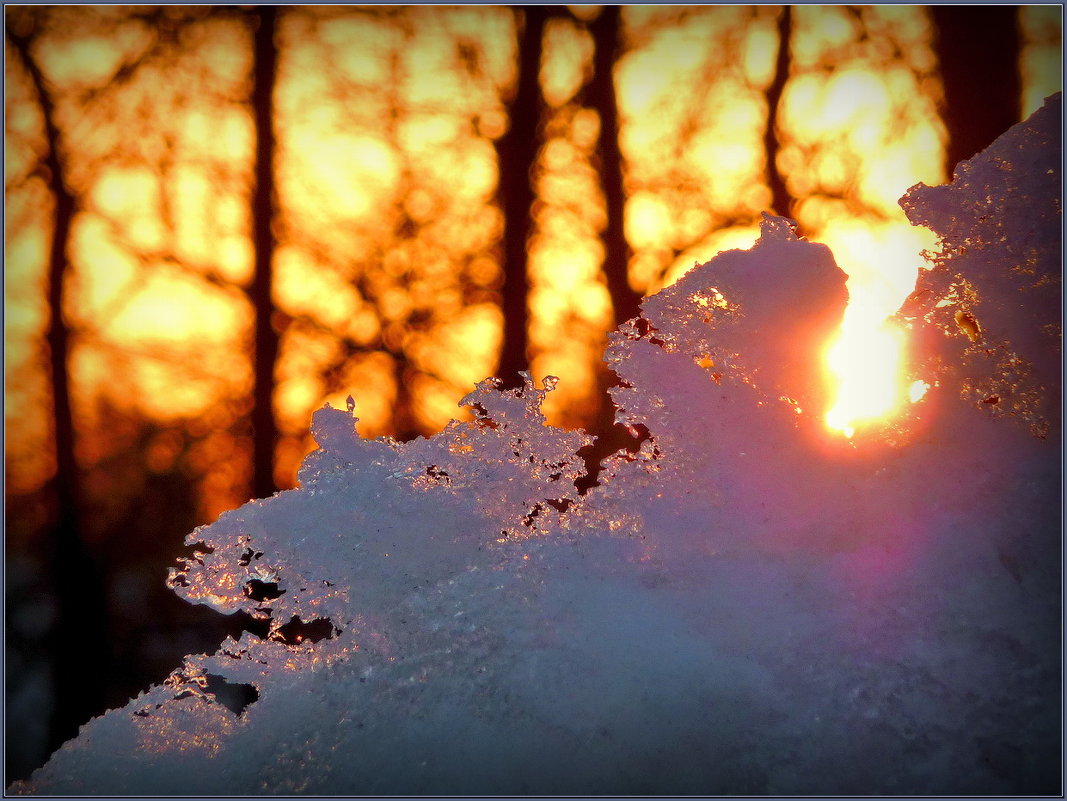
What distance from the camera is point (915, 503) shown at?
0.90 metres

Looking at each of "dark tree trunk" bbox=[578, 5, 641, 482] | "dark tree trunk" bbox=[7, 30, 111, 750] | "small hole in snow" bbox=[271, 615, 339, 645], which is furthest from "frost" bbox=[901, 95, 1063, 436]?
"dark tree trunk" bbox=[7, 30, 111, 750]

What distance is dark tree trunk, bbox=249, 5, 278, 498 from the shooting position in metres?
4.11

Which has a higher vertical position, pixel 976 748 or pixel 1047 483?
pixel 1047 483

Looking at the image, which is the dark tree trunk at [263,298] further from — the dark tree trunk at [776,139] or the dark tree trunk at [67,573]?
the dark tree trunk at [776,139]

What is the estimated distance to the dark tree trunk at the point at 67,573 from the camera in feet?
14.0

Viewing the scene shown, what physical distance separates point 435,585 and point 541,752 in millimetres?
277

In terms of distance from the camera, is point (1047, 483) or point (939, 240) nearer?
point (1047, 483)

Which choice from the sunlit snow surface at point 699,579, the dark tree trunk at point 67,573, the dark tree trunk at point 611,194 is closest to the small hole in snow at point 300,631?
the sunlit snow surface at point 699,579

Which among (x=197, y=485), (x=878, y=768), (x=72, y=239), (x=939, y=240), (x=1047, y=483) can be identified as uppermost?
(x=72, y=239)

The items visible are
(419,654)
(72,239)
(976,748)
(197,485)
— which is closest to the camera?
(976,748)

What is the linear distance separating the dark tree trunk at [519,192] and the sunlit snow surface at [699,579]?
9.50ft

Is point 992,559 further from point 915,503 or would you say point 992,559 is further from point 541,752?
point 541,752

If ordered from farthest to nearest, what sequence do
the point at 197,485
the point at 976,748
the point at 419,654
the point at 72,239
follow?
the point at 197,485 → the point at 72,239 → the point at 419,654 → the point at 976,748

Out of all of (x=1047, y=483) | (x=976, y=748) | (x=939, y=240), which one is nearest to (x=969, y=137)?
(x=939, y=240)
